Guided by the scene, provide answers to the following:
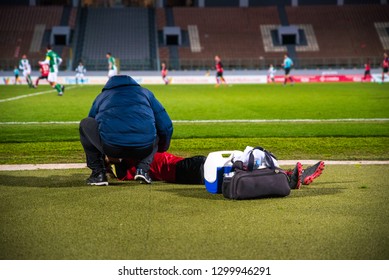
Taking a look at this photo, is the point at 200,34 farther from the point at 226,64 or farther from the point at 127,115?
the point at 127,115

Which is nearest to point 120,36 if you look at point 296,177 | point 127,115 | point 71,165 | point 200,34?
point 200,34

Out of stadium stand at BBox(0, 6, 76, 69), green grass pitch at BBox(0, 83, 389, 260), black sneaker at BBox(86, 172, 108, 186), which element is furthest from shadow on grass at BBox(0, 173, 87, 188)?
stadium stand at BBox(0, 6, 76, 69)

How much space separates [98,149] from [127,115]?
554mm

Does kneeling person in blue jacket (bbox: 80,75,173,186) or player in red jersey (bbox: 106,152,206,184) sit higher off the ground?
kneeling person in blue jacket (bbox: 80,75,173,186)

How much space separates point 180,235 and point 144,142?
2.29m

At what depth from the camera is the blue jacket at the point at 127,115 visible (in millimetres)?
7160

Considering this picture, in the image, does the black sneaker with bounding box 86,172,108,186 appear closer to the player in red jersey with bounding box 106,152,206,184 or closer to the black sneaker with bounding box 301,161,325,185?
the player in red jersey with bounding box 106,152,206,184

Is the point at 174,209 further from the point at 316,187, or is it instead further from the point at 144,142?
the point at 316,187

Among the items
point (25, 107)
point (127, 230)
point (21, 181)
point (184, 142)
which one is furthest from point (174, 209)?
point (25, 107)

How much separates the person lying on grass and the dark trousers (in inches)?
11.3

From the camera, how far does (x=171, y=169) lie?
7785mm

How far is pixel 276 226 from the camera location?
17.7ft

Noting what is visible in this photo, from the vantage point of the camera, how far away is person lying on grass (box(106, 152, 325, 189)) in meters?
7.51
